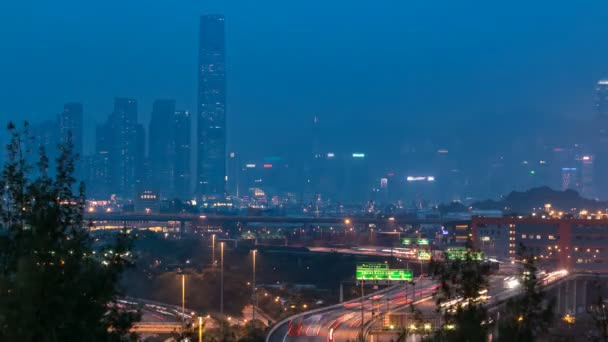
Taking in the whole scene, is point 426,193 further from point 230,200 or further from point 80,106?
point 80,106

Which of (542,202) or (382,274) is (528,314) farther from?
(542,202)

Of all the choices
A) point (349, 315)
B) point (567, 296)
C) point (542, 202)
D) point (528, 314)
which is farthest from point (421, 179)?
point (528, 314)

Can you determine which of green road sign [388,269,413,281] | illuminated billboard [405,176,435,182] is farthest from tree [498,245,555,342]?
illuminated billboard [405,176,435,182]

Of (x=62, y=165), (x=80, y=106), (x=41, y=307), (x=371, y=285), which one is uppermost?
(x=80, y=106)

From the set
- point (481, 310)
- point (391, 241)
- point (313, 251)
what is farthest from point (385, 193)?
point (481, 310)

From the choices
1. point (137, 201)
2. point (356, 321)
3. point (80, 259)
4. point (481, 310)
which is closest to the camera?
point (80, 259)

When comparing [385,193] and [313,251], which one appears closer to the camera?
[313,251]

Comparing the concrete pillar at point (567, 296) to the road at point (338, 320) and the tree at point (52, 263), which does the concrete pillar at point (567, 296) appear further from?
the tree at point (52, 263)
